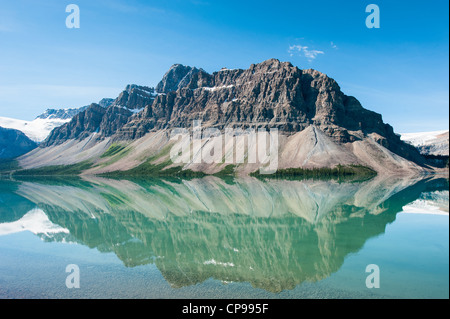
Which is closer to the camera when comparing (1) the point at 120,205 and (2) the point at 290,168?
(1) the point at 120,205

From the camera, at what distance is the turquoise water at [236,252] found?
21.5 m

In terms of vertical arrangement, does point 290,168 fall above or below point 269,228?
above

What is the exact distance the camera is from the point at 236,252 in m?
30.7

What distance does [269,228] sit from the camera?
40625mm

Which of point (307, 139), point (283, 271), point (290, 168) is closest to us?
point (283, 271)

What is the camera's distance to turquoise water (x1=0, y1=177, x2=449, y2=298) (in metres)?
21.5

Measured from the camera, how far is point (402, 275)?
22.2 meters
